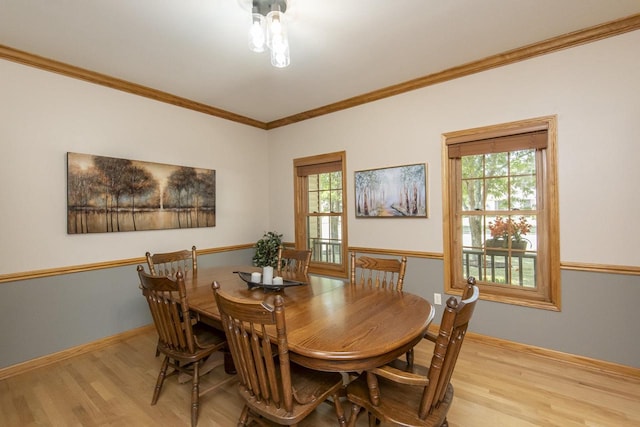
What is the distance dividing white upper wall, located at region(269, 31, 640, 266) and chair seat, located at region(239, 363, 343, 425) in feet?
6.68

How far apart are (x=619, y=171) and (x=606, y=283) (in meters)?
0.88

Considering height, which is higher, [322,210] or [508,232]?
[322,210]

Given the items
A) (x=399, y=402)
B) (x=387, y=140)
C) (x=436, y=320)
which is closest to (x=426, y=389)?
(x=399, y=402)

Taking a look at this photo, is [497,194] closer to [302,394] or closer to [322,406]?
[322,406]

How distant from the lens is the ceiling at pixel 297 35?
2.02m

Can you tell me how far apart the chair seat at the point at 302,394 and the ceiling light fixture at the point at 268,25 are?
1.98 meters

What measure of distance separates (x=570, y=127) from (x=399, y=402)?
8.41ft

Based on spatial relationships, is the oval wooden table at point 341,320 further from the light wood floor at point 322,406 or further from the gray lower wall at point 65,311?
the gray lower wall at point 65,311

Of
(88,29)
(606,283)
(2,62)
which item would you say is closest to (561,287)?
(606,283)

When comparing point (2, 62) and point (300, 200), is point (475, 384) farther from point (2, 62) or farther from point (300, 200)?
point (2, 62)

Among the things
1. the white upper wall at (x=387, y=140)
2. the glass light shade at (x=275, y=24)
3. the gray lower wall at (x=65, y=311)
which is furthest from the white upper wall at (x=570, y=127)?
the gray lower wall at (x=65, y=311)

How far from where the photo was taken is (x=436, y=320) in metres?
3.19

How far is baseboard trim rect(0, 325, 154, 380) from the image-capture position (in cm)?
244

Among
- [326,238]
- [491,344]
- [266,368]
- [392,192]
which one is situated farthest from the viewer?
[326,238]
